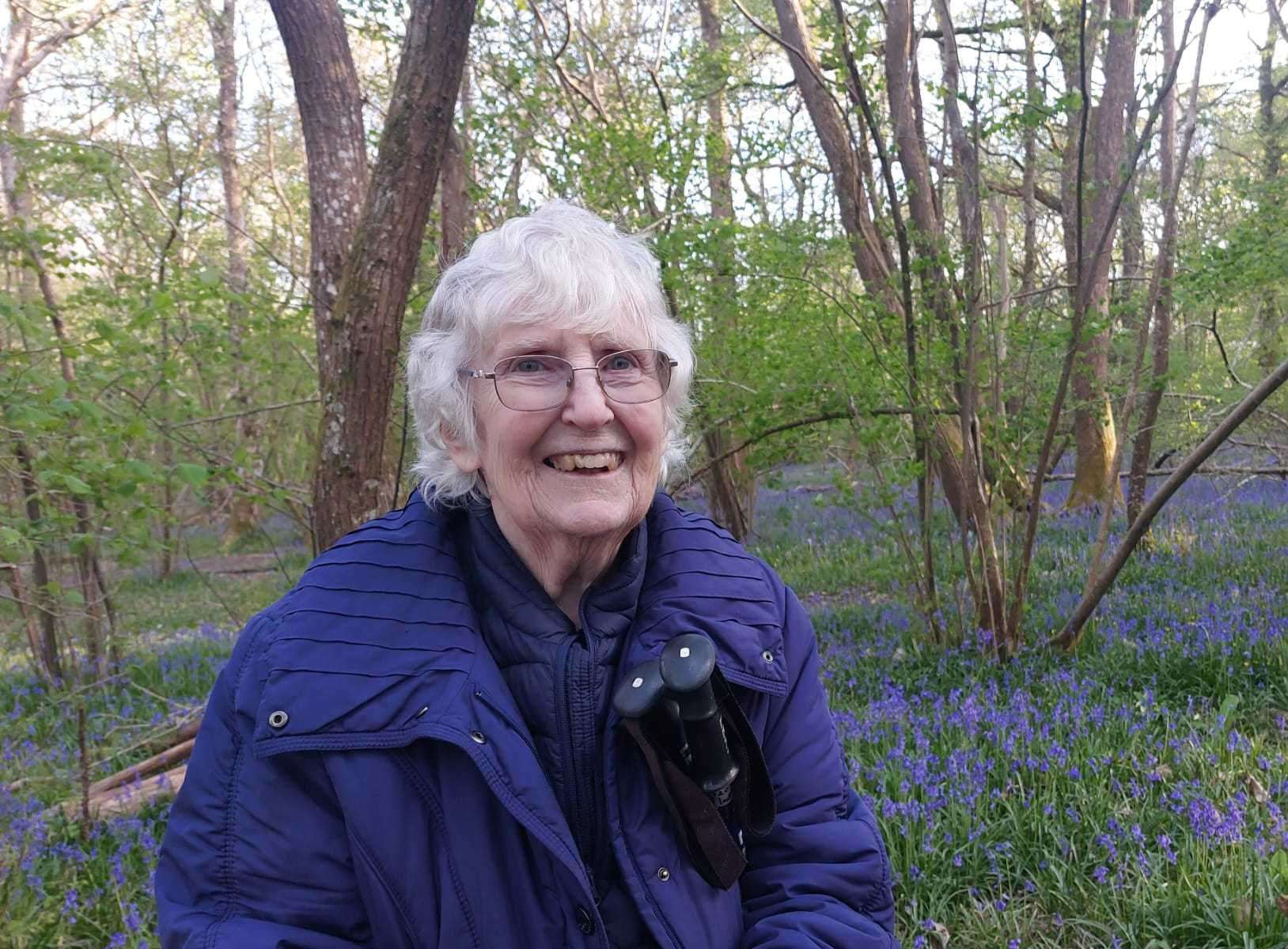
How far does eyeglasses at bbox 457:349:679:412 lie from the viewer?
5.73 ft

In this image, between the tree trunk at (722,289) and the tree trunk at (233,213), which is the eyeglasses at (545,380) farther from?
the tree trunk at (233,213)

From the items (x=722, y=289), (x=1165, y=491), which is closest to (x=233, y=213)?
(x=722, y=289)

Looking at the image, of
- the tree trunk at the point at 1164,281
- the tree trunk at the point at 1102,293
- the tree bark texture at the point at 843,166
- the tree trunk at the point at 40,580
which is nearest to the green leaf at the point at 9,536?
the tree trunk at the point at 40,580

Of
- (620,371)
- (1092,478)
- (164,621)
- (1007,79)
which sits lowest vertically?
(164,621)

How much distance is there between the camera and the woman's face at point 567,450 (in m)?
1.75

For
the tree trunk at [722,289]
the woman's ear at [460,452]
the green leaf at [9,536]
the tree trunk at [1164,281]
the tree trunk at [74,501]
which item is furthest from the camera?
the tree trunk at [722,289]

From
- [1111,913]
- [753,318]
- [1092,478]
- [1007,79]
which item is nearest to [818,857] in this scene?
[1111,913]

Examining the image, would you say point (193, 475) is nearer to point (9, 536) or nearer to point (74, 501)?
point (9, 536)

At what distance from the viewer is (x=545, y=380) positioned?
1.76 m

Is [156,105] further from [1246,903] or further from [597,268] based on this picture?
[1246,903]

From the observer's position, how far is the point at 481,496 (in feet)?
6.25

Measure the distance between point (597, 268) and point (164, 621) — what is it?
10.3 metres

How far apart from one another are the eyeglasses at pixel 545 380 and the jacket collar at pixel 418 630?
0.28 meters

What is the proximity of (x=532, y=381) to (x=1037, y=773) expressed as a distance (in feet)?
8.58
